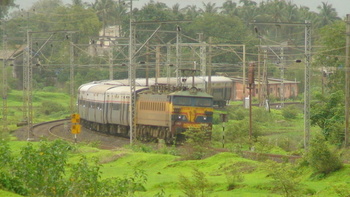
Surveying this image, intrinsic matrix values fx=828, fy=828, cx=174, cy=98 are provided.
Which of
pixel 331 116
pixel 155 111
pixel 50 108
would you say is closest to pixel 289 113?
pixel 50 108

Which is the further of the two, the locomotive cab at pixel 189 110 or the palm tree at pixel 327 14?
the palm tree at pixel 327 14

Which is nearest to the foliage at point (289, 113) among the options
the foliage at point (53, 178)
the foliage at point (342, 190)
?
the foliage at point (342, 190)

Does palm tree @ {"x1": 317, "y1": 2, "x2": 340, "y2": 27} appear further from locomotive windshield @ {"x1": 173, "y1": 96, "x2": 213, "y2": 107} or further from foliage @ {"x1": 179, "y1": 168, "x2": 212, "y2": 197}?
foliage @ {"x1": 179, "y1": 168, "x2": 212, "y2": 197}

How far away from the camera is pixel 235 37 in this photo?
10719cm

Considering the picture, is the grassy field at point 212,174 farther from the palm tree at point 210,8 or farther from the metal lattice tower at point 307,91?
the palm tree at point 210,8

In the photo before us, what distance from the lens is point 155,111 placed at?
4653cm

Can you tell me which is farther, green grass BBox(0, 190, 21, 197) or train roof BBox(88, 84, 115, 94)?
train roof BBox(88, 84, 115, 94)

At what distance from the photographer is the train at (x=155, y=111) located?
44.6 metres

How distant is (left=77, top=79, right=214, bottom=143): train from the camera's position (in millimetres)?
44562

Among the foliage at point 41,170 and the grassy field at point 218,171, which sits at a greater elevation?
the foliage at point 41,170

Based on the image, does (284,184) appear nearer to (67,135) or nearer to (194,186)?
(194,186)

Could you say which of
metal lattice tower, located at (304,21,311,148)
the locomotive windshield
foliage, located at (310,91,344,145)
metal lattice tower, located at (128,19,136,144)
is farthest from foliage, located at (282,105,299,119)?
metal lattice tower, located at (304,21,311,148)

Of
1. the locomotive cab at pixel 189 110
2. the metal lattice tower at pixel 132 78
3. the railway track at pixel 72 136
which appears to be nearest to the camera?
the metal lattice tower at pixel 132 78

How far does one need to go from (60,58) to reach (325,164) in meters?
78.3
